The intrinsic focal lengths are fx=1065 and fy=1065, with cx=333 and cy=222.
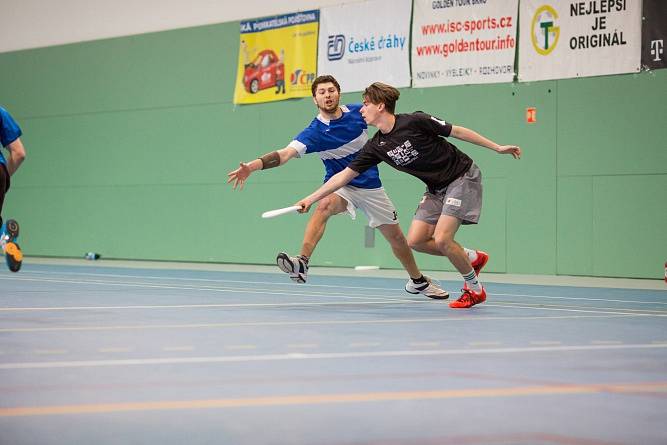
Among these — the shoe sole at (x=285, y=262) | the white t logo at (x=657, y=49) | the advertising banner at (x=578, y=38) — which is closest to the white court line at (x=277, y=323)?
the shoe sole at (x=285, y=262)

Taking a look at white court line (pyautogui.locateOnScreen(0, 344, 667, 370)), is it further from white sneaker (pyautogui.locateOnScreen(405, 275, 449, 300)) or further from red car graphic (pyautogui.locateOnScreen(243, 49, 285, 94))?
Result: red car graphic (pyautogui.locateOnScreen(243, 49, 285, 94))

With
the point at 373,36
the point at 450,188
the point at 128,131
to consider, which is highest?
the point at 373,36

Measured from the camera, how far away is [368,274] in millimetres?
15289

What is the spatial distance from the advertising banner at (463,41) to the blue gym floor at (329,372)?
6448 millimetres

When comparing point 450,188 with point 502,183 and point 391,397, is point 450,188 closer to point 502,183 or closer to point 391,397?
point 391,397

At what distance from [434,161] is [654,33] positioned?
6047 millimetres

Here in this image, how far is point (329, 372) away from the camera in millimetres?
4949

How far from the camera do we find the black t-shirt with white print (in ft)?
29.5

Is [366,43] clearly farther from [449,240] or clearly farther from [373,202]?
[449,240]

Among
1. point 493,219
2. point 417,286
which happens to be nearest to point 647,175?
point 493,219

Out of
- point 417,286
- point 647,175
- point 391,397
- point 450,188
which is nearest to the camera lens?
point 391,397

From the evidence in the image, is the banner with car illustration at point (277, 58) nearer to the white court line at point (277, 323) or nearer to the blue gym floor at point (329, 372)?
the blue gym floor at point (329, 372)

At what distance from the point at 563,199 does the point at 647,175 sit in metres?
1.26

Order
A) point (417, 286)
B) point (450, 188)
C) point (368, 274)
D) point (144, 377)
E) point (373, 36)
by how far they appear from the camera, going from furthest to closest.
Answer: point (373, 36)
point (368, 274)
point (417, 286)
point (450, 188)
point (144, 377)
